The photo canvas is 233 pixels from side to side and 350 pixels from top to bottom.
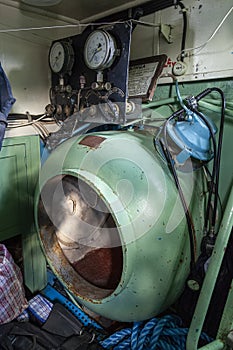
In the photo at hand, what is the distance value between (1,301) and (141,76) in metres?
1.48

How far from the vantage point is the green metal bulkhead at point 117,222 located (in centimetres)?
85

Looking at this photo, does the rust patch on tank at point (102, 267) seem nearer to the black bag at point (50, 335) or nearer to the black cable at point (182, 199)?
the black cable at point (182, 199)

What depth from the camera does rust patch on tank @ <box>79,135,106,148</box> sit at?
100 centimetres

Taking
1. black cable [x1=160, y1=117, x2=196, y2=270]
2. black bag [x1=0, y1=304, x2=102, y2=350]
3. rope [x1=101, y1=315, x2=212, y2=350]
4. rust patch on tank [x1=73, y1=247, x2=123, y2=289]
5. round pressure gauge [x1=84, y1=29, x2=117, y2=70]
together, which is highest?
round pressure gauge [x1=84, y1=29, x2=117, y2=70]

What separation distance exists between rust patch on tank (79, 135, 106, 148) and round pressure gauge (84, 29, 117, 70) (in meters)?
0.45

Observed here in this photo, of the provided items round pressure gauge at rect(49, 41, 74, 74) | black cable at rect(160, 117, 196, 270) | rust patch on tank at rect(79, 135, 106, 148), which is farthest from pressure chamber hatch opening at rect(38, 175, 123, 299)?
round pressure gauge at rect(49, 41, 74, 74)

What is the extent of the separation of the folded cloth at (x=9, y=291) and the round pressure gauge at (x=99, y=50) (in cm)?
114

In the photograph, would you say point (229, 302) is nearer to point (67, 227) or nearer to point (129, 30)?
point (67, 227)

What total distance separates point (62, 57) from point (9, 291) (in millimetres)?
1351

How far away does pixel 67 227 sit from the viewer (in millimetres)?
1114

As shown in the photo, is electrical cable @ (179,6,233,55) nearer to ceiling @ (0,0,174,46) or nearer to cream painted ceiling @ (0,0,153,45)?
ceiling @ (0,0,174,46)

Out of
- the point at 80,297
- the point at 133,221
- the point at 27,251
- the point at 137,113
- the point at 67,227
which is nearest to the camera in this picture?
the point at 133,221

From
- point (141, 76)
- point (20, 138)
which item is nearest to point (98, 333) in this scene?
point (20, 138)

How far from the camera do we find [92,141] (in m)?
1.02
